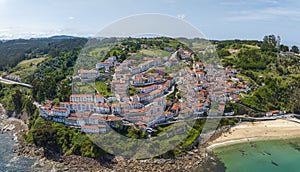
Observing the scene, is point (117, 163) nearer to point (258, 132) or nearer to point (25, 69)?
point (258, 132)

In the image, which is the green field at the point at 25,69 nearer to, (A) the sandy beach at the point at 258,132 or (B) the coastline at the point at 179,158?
(B) the coastline at the point at 179,158

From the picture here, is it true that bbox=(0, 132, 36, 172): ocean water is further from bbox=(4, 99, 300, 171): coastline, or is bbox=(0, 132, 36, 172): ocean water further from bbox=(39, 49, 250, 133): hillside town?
bbox=(39, 49, 250, 133): hillside town

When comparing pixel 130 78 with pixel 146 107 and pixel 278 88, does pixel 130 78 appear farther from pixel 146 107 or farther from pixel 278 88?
pixel 278 88

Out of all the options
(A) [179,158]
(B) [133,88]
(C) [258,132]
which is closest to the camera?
(A) [179,158]

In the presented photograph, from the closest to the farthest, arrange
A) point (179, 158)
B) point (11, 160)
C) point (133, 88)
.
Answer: point (179, 158)
point (11, 160)
point (133, 88)

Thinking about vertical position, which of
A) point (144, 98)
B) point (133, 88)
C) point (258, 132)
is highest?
point (133, 88)

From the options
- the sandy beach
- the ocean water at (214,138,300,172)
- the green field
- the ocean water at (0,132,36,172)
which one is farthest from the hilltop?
the ocean water at (214,138,300,172)

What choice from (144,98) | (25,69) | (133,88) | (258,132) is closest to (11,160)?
(144,98)

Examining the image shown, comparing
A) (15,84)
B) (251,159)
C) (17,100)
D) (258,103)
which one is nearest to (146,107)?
(251,159)
